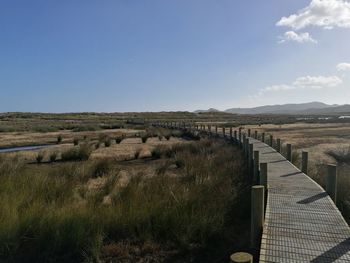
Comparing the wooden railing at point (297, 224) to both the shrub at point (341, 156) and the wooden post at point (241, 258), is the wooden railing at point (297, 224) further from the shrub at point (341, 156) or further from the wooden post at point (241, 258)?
the shrub at point (341, 156)

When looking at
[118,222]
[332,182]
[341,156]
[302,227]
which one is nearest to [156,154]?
[341,156]

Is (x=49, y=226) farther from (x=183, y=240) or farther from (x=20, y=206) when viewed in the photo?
(x=183, y=240)

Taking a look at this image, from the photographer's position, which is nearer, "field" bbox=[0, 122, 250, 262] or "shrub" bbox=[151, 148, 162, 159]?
"field" bbox=[0, 122, 250, 262]

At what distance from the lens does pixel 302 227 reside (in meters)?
6.69

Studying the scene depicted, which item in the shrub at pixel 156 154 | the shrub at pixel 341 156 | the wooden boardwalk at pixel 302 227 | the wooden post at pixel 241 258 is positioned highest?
the wooden post at pixel 241 258

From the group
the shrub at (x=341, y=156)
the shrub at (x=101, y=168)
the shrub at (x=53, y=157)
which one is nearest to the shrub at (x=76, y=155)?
the shrub at (x=53, y=157)

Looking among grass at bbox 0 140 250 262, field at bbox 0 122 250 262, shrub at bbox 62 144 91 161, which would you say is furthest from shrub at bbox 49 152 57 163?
grass at bbox 0 140 250 262

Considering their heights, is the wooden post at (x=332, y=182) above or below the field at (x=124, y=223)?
above

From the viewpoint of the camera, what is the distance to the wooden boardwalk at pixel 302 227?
18.3 feet

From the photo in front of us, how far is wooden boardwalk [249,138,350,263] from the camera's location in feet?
18.3

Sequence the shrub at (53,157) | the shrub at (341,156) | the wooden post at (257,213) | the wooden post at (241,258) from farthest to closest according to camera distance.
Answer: the shrub at (53,157) → the shrub at (341,156) → the wooden post at (257,213) → the wooden post at (241,258)

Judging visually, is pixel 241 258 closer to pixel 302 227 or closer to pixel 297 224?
pixel 302 227

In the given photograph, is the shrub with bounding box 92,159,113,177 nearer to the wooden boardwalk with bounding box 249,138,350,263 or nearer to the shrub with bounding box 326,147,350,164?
the wooden boardwalk with bounding box 249,138,350,263

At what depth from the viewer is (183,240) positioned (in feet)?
23.6
